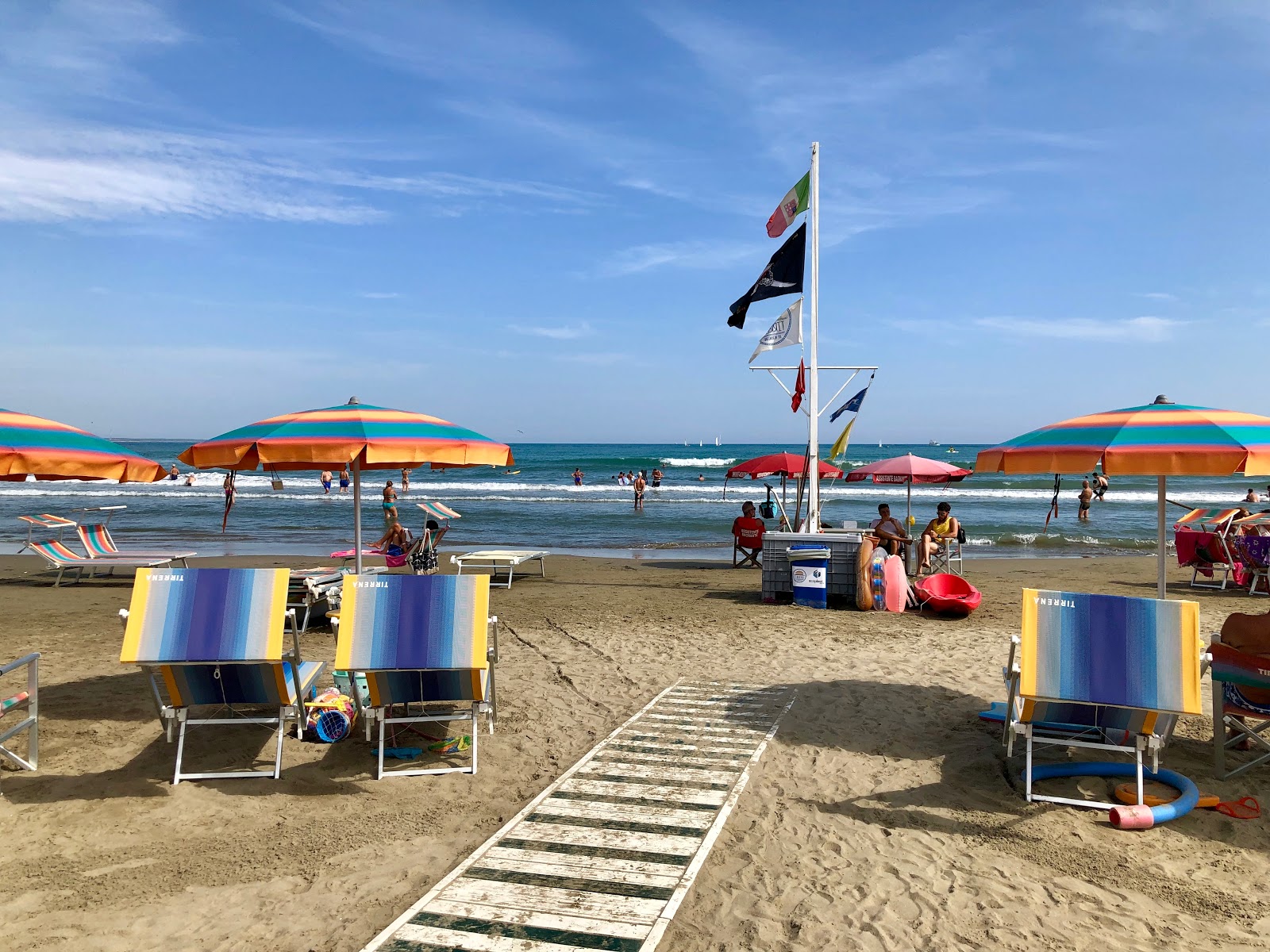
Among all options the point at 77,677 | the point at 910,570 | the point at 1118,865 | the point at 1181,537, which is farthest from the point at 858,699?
the point at 1181,537

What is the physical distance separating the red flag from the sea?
179 inches

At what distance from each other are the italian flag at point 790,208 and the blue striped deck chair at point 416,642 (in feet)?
26.7

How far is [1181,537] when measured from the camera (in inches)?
554

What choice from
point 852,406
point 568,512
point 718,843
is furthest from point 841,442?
point 568,512

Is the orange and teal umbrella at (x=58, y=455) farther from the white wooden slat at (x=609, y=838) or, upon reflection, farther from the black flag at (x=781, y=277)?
the black flag at (x=781, y=277)

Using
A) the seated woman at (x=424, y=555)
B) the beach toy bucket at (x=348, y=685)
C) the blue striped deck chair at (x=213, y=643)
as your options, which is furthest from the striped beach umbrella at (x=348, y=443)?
the seated woman at (x=424, y=555)

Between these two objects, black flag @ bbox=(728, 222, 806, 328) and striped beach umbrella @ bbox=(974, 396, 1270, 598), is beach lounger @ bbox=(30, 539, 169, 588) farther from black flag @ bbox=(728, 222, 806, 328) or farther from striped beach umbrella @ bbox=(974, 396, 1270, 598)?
striped beach umbrella @ bbox=(974, 396, 1270, 598)

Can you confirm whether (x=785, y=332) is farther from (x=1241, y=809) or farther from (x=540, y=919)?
(x=540, y=919)

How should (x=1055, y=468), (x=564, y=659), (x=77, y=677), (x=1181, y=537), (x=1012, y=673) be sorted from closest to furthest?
(x=1012, y=673)
(x=1055, y=468)
(x=77, y=677)
(x=564, y=659)
(x=1181, y=537)

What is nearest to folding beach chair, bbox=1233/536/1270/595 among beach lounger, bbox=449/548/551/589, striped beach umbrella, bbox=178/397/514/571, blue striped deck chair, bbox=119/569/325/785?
beach lounger, bbox=449/548/551/589

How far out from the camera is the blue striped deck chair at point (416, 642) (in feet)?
17.2

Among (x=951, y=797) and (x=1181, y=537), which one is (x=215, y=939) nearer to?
(x=951, y=797)

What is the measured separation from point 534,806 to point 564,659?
365 cm

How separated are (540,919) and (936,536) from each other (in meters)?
12.4
